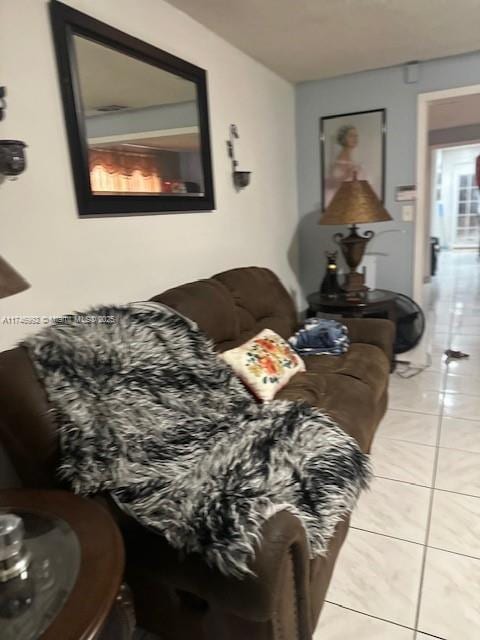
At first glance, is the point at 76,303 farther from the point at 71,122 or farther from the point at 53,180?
the point at 71,122

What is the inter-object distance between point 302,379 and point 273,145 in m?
1.96

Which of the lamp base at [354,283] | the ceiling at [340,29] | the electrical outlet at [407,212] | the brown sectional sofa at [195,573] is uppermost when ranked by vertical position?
the ceiling at [340,29]

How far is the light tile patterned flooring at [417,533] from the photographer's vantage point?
4.38 ft

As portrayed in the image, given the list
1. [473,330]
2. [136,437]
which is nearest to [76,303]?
[136,437]

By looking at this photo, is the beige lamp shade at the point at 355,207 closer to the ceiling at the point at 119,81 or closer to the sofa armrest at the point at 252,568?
the ceiling at the point at 119,81

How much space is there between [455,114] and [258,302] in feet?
13.1

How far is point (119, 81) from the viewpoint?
5.94 ft

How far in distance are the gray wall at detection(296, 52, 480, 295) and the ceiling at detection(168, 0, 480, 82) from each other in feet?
0.44

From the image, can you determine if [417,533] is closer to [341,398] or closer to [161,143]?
[341,398]

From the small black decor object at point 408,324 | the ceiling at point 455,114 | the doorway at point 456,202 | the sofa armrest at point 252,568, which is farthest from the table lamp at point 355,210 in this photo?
the doorway at point 456,202

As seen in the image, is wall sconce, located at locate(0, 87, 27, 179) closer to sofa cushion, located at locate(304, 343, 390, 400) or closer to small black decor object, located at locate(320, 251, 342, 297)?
sofa cushion, located at locate(304, 343, 390, 400)

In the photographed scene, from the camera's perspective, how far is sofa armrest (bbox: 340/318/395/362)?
2.41 metres

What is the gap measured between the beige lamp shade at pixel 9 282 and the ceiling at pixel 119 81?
38.9 inches

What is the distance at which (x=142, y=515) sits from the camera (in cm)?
110
